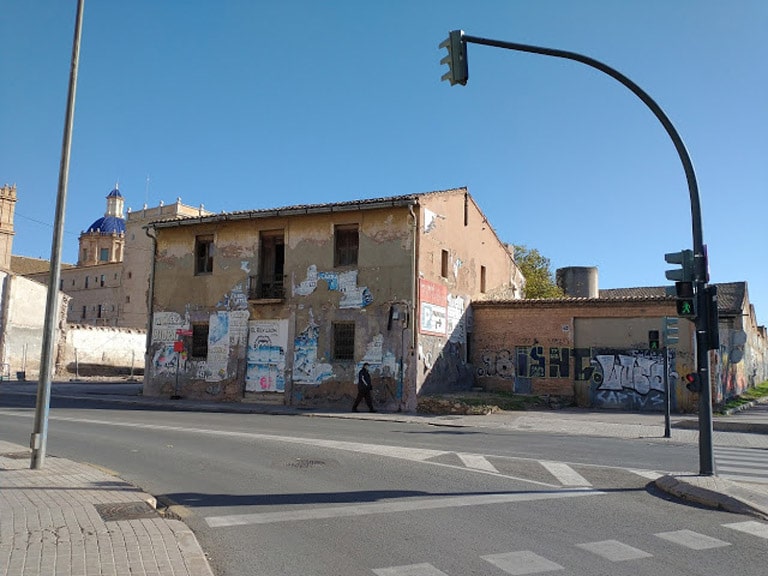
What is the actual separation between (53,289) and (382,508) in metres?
5.41

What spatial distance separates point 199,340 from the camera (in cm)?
2611

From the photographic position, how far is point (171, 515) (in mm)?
6812

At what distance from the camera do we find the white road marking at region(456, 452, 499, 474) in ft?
33.4

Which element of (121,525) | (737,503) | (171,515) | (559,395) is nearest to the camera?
Answer: (121,525)

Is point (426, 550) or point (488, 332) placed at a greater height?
point (488, 332)

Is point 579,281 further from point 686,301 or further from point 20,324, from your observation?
point 20,324

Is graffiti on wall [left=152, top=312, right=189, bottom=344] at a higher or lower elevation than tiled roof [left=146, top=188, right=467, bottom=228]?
lower

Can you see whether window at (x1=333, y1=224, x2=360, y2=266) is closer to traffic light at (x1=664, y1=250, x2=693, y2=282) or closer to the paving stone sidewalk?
traffic light at (x1=664, y1=250, x2=693, y2=282)

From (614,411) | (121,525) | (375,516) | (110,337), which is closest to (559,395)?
(614,411)

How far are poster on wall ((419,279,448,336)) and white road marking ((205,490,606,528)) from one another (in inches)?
555

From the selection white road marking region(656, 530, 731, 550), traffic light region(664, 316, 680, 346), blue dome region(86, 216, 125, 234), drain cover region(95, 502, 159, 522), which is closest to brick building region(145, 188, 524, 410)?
traffic light region(664, 316, 680, 346)

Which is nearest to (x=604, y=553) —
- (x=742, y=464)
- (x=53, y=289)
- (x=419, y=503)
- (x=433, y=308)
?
(x=419, y=503)

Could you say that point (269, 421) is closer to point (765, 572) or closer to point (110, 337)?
point (765, 572)

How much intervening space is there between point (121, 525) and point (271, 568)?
5.85 ft
